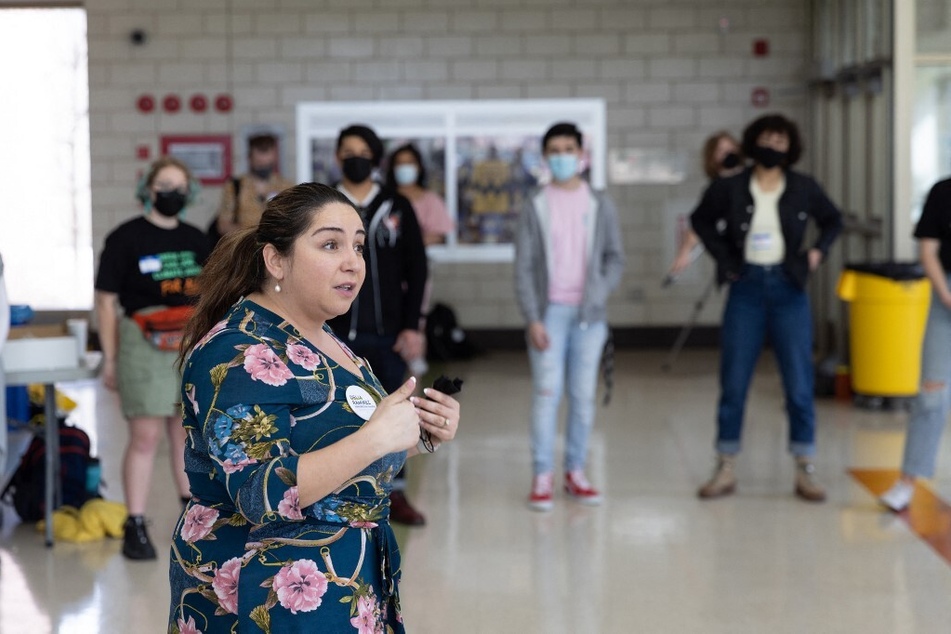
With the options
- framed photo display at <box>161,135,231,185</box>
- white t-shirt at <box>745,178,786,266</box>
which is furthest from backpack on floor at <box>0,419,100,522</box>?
framed photo display at <box>161,135,231,185</box>

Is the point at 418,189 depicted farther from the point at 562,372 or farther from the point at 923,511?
the point at 923,511

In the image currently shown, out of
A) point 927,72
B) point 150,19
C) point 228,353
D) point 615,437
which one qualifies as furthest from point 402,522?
point 150,19

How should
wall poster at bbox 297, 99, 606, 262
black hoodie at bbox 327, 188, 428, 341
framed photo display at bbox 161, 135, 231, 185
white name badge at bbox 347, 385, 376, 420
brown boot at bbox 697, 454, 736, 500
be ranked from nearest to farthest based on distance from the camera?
white name badge at bbox 347, 385, 376, 420
black hoodie at bbox 327, 188, 428, 341
brown boot at bbox 697, 454, 736, 500
wall poster at bbox 297, 99, 606, 262
framed photo display at bbox 161, 135, 231, 185

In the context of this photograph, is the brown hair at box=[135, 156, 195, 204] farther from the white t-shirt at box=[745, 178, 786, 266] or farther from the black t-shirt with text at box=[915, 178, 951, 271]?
the black t-shirt with text at box=[915, 178, 951, 271]

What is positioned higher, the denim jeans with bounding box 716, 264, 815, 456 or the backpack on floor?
the denim jeans with bounding box 716, 264, 815, 456

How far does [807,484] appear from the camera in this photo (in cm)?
575

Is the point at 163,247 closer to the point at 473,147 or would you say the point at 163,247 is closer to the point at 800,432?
the point at 800,432

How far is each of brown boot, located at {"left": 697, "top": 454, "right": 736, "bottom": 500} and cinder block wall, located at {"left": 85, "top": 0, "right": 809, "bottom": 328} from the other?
5088 millimetres

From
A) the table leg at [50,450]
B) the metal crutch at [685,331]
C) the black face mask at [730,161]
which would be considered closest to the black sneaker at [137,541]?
the table leg at [50,450]

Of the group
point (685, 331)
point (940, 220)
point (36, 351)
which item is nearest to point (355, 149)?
point (36, 351)

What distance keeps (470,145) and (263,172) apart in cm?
412

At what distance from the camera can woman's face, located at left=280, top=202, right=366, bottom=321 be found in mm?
2236

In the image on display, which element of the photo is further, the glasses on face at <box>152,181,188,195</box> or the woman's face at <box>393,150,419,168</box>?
the woman's face at <box>393,150,419,168</box>

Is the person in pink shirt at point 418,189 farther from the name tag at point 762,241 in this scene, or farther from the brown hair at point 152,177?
the brown hair at point 152,177
